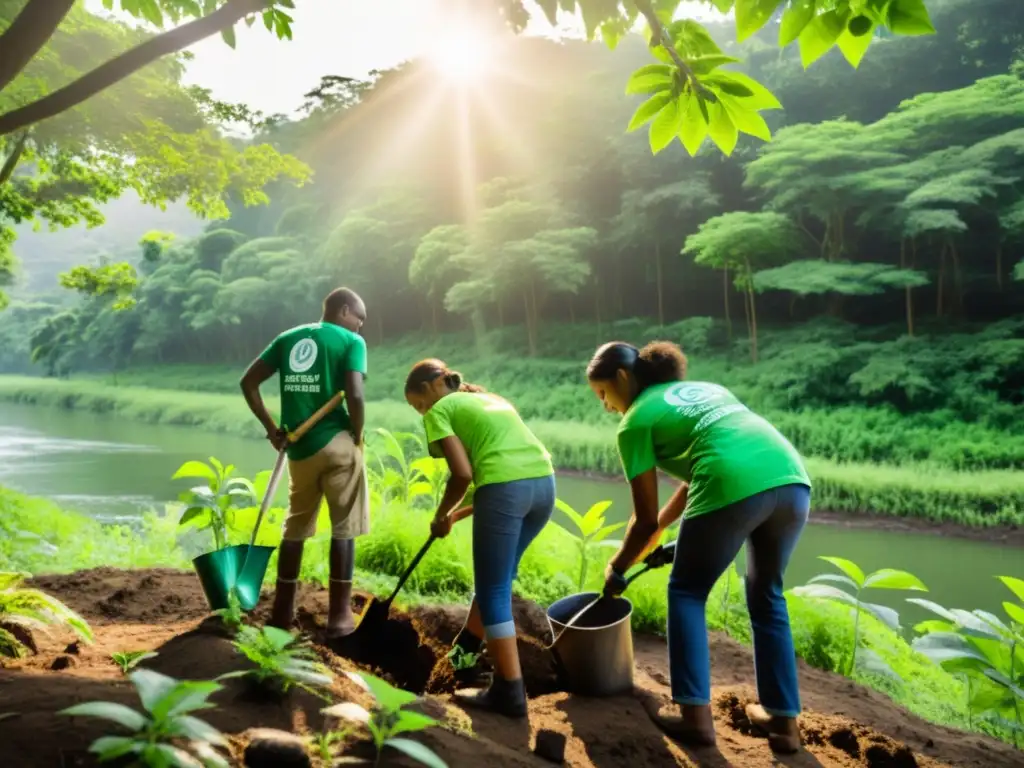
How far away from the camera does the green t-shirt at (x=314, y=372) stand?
299cm

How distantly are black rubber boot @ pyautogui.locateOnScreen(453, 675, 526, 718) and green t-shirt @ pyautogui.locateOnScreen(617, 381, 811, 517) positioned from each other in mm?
753

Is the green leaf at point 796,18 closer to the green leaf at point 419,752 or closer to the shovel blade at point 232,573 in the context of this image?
the green leaf at point 419,752

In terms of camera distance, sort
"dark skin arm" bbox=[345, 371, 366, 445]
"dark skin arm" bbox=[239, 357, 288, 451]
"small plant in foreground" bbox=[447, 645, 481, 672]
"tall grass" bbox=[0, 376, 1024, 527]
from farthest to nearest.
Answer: "tall grass" bbox=[0, 376, 1024, 527]
"dark skin arm" bbox=[239, 357, 288, 451]
"dark skin arm" bbox=[345, 371, 366, 445]
"small plant in foreground" bbox=[447, 645, 481, 672]

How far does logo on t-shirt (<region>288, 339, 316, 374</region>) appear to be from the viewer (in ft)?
9.90

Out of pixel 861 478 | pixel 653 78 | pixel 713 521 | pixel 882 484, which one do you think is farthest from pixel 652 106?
pixel 861 478

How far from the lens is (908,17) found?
1.27 metres

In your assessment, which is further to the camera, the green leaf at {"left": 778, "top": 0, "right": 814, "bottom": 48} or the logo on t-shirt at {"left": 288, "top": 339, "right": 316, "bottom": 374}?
the logo on t-shirt at {"left": 288, "top": 339, "right": 316, "bottom": 374}

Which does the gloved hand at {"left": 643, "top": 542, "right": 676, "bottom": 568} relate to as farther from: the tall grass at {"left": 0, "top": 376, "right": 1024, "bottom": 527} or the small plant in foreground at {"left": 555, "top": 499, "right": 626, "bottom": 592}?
the tall grass at {"left": 0, "top": 376, "right": 1024, "bottom": 527}

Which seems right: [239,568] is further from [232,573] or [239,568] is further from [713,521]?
[713,521]

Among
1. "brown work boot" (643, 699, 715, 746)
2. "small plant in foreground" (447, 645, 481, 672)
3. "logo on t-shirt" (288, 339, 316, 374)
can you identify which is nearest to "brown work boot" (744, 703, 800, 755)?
"brown work boot" (643, 699, 715, 746)

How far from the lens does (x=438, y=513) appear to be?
99.5 inches

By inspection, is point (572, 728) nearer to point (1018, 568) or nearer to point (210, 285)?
point (1018, 568)

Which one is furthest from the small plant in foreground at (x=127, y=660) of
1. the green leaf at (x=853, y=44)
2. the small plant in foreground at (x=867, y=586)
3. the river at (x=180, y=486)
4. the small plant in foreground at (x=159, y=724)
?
the river at (x=180, y=486)

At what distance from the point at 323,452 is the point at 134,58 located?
5.09 ft
